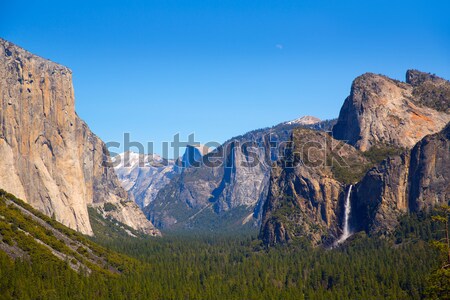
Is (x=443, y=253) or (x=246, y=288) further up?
(x=443, y=253)

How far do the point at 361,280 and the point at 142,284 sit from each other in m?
56.5

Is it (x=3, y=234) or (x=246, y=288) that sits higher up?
(x=3, y=234)

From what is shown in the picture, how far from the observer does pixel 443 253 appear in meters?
77.1

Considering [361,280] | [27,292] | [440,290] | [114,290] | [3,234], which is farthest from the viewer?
[361,280]

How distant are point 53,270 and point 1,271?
57.2 ft

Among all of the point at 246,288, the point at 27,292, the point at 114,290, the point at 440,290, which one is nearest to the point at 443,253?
the point at 440,290

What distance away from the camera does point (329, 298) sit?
170750 mm

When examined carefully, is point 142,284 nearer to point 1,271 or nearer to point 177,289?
point 177,289

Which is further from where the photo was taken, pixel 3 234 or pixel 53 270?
pixel 3 234

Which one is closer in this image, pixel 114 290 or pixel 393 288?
pixel 114 290

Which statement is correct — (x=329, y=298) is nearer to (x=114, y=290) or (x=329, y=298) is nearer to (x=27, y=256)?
(x=114, y=290)

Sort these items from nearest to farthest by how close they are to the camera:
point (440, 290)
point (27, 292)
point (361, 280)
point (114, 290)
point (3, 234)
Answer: point (440, 290) → point (27, 292) → point (114, 290) → point (3, 234) → point (361, 280)

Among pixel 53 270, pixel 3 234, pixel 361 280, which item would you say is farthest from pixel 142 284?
pixel 361 280

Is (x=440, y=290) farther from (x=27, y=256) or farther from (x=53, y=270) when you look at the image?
(x=27, y=256)
